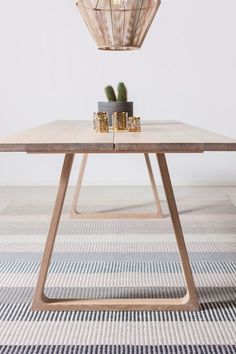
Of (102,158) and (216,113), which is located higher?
(216,113)

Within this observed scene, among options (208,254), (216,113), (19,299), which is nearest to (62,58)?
(216,113)

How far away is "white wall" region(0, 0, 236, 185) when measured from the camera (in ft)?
13.6

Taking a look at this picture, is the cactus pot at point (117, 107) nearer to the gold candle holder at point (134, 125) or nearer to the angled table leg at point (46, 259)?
the gold candle holder at point (134, 125)

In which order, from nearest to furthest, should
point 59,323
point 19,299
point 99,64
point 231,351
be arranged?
point 231,351, point 59,323, point 19,299, point 99,64

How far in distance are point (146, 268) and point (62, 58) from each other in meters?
2.35

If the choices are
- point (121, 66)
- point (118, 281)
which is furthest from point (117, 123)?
point (121, 66)

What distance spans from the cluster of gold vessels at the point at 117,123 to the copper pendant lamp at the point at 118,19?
0.89 ft

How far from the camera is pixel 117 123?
239cm

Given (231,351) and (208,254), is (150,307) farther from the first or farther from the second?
(208,254)

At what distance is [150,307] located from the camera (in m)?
1.81

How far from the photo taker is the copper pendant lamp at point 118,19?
7.20 ft

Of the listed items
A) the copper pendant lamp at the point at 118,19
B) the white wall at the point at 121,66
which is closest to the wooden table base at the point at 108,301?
the copper pendant lamp at the point at 118,19

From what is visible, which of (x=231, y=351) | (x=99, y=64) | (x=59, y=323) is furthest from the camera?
(x=99, y=64)

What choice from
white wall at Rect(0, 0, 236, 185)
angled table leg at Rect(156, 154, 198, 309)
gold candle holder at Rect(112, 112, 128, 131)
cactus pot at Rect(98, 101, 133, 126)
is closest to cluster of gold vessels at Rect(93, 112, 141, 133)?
gold candle holder at Rect(112, 112, 128, 131)
